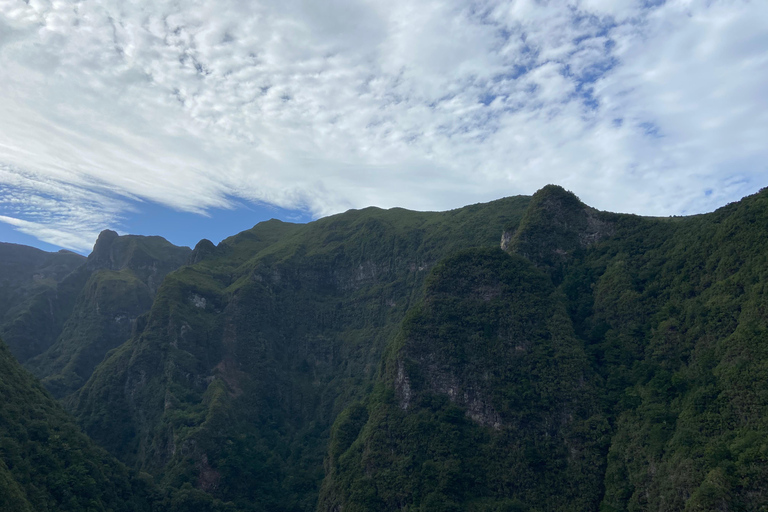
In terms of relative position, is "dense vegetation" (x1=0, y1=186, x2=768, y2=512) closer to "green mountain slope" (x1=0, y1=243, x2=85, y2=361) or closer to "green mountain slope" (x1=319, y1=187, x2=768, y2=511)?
"green mountain slope" (x1=319, y1=187, x2=768, y2=511)

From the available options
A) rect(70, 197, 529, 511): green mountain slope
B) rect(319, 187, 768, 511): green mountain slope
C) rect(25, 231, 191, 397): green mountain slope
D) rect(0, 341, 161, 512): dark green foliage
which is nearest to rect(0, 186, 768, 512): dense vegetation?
rect(319, 187, 768, 511): green mountain slope

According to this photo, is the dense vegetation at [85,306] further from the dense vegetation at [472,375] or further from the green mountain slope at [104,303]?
the dense vegetation at [472,375]

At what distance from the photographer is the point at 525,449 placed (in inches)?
2264

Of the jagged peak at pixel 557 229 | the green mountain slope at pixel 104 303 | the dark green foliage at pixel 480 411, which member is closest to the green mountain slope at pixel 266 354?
the jagged peak at pixel 557 229

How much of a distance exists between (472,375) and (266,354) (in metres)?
57.8

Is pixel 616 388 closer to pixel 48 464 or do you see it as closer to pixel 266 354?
pixel 48 464

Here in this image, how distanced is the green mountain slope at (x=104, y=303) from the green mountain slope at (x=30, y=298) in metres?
5.08

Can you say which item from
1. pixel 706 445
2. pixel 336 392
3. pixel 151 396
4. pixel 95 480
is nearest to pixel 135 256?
pixel 151 396

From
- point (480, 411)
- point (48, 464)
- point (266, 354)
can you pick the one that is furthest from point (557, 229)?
point (48, 464)

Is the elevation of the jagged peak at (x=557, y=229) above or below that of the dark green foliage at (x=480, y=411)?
above

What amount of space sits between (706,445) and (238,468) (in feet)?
226

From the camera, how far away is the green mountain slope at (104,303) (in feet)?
403

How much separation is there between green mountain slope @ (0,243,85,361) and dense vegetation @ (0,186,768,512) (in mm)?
24650

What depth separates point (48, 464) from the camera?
55.0m
